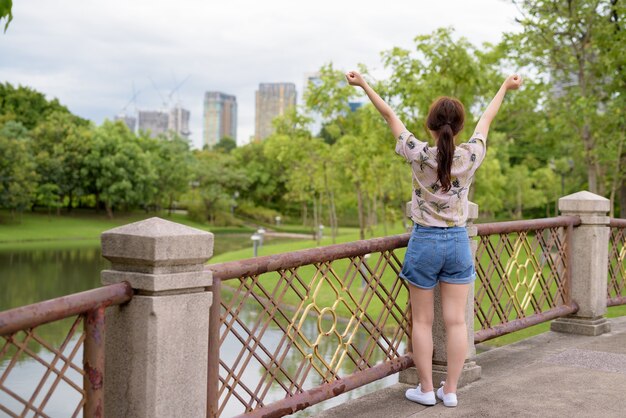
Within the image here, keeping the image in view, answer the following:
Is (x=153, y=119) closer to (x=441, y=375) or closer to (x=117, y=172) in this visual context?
(x=117, y=172)

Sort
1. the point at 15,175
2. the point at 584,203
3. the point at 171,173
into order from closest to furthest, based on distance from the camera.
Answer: the point at 584,203 → the point at 15,175 → the point at 171,173

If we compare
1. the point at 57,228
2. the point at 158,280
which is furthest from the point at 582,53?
the point at 57,228

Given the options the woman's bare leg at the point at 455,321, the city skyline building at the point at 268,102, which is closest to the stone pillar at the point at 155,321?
the woman's bare leg at the point at 455,321

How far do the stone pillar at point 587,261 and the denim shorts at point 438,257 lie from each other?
309 cm

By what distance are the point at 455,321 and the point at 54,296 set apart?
16334mm

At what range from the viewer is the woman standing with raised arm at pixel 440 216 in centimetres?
411

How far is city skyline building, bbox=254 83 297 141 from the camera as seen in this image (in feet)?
562

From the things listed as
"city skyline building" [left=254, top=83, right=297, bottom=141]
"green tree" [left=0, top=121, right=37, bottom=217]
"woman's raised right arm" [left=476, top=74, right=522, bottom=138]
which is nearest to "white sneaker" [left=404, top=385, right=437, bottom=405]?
"woman's raised right arm" [left=476, top=74, right=522, bottom=138]

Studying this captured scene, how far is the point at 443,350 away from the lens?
195 inches

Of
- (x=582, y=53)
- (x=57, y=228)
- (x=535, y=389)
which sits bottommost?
(x=57, y=228)

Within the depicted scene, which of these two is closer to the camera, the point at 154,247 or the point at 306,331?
the point at 154,247

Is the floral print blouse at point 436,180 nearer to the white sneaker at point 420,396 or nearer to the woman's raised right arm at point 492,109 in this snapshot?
the woman's raised right arm at point 492,109

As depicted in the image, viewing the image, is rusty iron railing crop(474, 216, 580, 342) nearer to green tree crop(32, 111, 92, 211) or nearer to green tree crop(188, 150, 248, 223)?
green tree crop(32, 111, 92, 211)

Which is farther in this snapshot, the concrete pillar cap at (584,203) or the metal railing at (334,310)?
the concrete pillar cap at (584,203)
